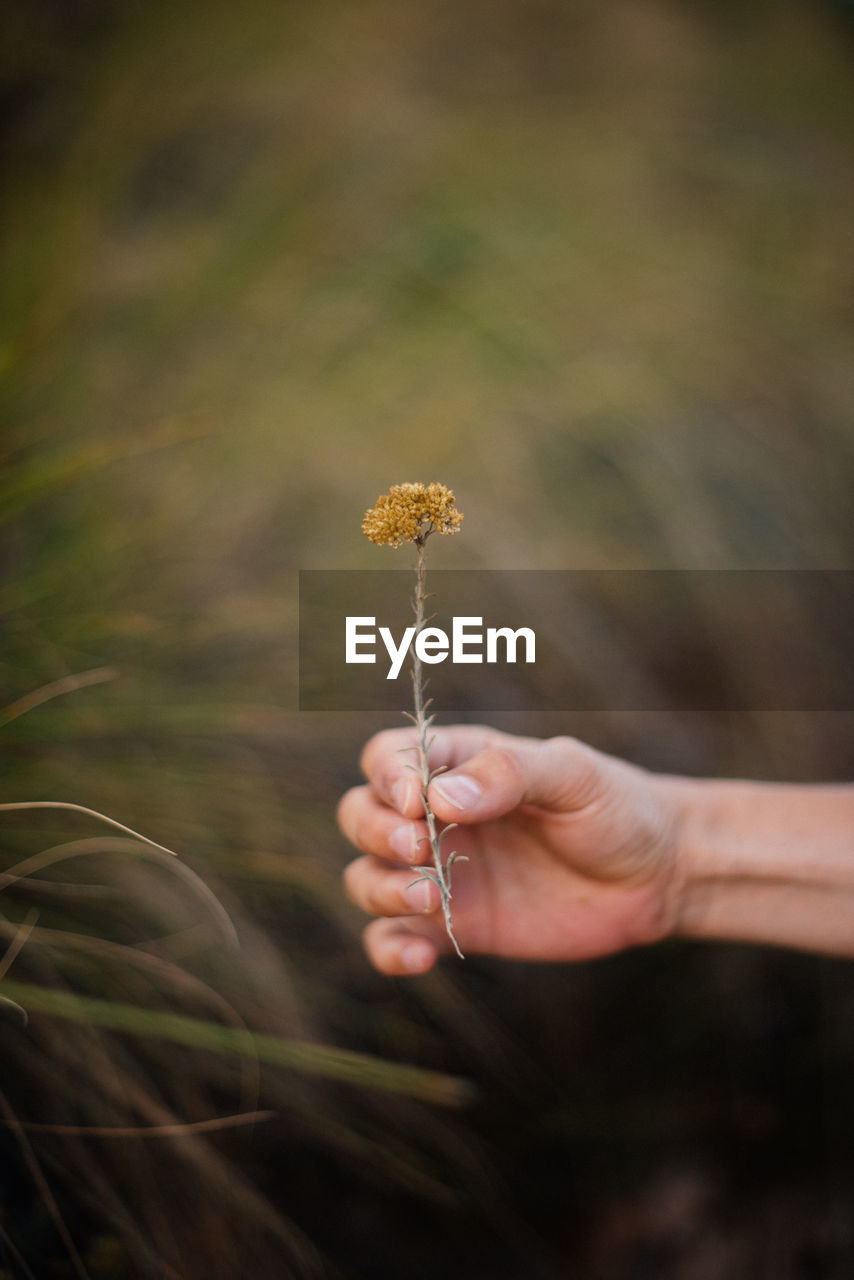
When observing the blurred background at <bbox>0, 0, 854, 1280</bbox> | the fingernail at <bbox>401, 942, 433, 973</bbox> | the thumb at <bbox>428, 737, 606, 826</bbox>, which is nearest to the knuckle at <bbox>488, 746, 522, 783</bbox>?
the thumb at <bbox>428, 737, 606, 826</bbox>

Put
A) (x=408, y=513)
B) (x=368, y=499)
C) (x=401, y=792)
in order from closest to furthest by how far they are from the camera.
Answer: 1. (x=408, y=513)
2. (x=401, y=792)
3. (x=368, y=499)

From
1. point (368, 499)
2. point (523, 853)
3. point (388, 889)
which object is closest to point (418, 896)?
point (388, 889)

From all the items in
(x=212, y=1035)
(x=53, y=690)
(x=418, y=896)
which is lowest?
(x=212, y=1035)

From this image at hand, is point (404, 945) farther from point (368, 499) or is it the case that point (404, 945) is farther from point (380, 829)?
point (368, 499)

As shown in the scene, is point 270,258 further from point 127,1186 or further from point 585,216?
point 127,1186

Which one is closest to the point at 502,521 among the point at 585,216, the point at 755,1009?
the point at 585,216

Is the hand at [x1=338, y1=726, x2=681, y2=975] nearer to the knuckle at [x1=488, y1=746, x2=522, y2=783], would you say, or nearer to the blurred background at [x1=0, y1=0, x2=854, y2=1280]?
the knuckle at [x1=488, y1=746, x2=522, y2=783]
